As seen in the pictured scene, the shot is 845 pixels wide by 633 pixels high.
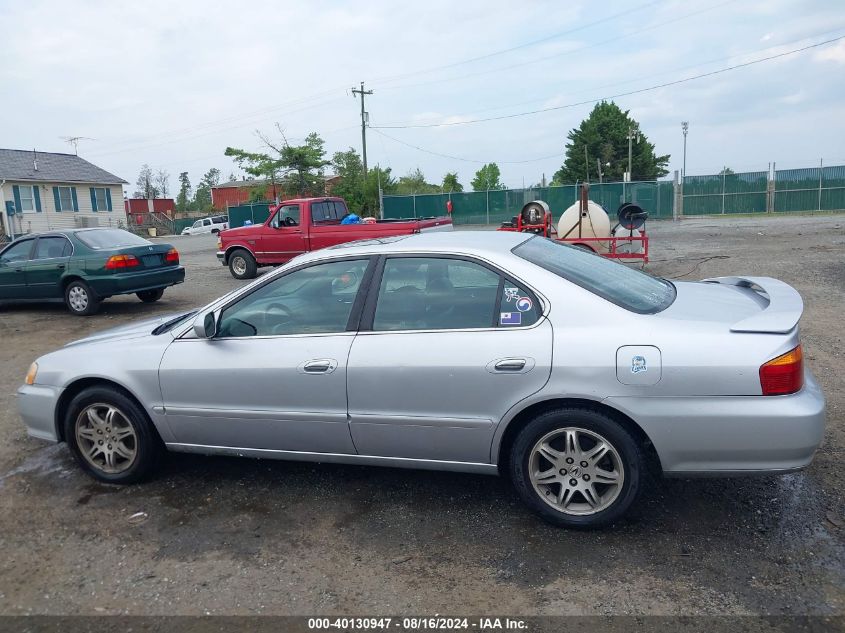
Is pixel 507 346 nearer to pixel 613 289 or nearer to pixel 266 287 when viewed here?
pixel 613 289

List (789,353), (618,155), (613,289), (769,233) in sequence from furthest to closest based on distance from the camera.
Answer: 1. (618,155)
2. (769,233)
3. (613,289)
4. (789,353)

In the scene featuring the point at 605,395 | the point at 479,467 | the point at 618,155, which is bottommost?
the point at 479,467

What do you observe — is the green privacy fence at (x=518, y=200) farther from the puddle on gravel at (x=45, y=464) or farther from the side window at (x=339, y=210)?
the puddle on gravel at (x=45, y=464)

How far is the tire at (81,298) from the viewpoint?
10.8 metres

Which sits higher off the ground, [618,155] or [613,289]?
[618,155]

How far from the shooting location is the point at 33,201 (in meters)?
37.1

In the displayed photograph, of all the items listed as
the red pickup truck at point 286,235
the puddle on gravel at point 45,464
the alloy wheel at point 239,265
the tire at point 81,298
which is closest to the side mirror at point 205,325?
the puddle on gravel at point 45,464

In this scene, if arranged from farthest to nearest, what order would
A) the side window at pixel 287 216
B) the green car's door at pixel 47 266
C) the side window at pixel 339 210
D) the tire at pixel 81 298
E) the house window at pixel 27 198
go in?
1. the house window at pixel 27 198
2. the side window at pixel 339 210
3. the side window at pixel 287 216
4. the green car's door at pixel 47 266
5. the tire at pixel 81 298

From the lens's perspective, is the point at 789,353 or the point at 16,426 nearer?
the point at 789,353

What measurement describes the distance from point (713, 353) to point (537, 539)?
127 cm

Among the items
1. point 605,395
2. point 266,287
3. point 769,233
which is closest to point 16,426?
point 266,287

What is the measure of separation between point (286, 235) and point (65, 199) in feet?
98.0

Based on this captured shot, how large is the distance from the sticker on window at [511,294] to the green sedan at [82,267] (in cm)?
882

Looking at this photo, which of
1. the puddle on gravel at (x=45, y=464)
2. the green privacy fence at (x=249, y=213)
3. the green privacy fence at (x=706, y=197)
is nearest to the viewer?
the puddle on gravel at (x=45, y=464)
